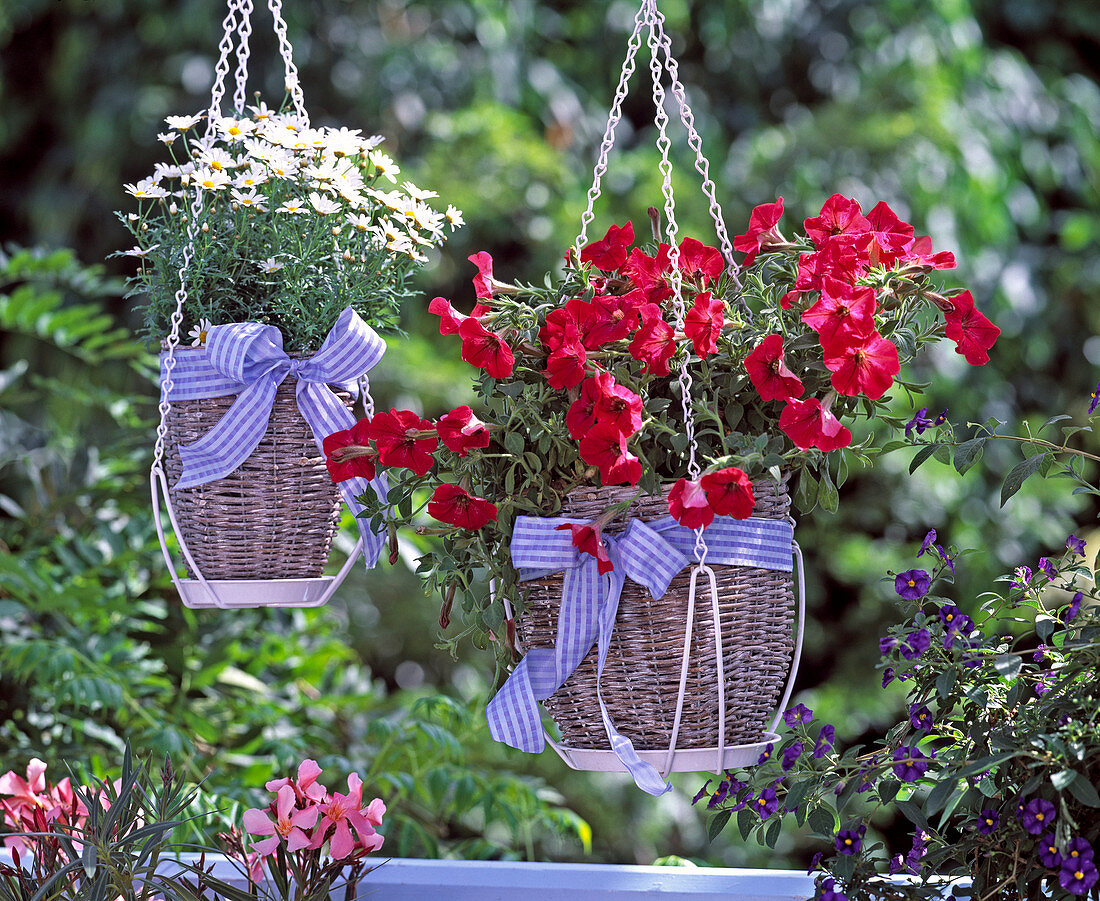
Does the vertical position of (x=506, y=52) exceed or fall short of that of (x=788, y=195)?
it exceeds it

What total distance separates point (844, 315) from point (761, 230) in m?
0.17

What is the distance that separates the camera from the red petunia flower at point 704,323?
76 centimetres

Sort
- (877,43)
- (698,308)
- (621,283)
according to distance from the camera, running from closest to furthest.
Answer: (698,308) → (621,283) → (877,43)

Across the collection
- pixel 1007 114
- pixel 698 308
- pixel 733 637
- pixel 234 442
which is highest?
pixel 1007 114

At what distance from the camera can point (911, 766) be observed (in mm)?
788

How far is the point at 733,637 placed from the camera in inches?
32.4

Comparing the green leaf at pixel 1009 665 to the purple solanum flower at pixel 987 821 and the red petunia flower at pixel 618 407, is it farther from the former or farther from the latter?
the red petunia flower at pixel 618 407

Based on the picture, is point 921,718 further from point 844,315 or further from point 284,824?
point 284,824

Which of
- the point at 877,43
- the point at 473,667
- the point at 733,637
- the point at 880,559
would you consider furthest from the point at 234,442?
the point at 877,43

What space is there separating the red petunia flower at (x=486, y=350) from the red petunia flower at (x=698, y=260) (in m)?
0.16

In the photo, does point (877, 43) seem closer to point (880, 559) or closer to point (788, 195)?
point (788, 195)

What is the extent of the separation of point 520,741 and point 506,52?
7.00ft

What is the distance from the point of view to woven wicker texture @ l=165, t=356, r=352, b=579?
940 millimetres

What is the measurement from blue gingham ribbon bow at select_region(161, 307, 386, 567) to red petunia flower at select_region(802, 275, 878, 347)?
39 centimetres
